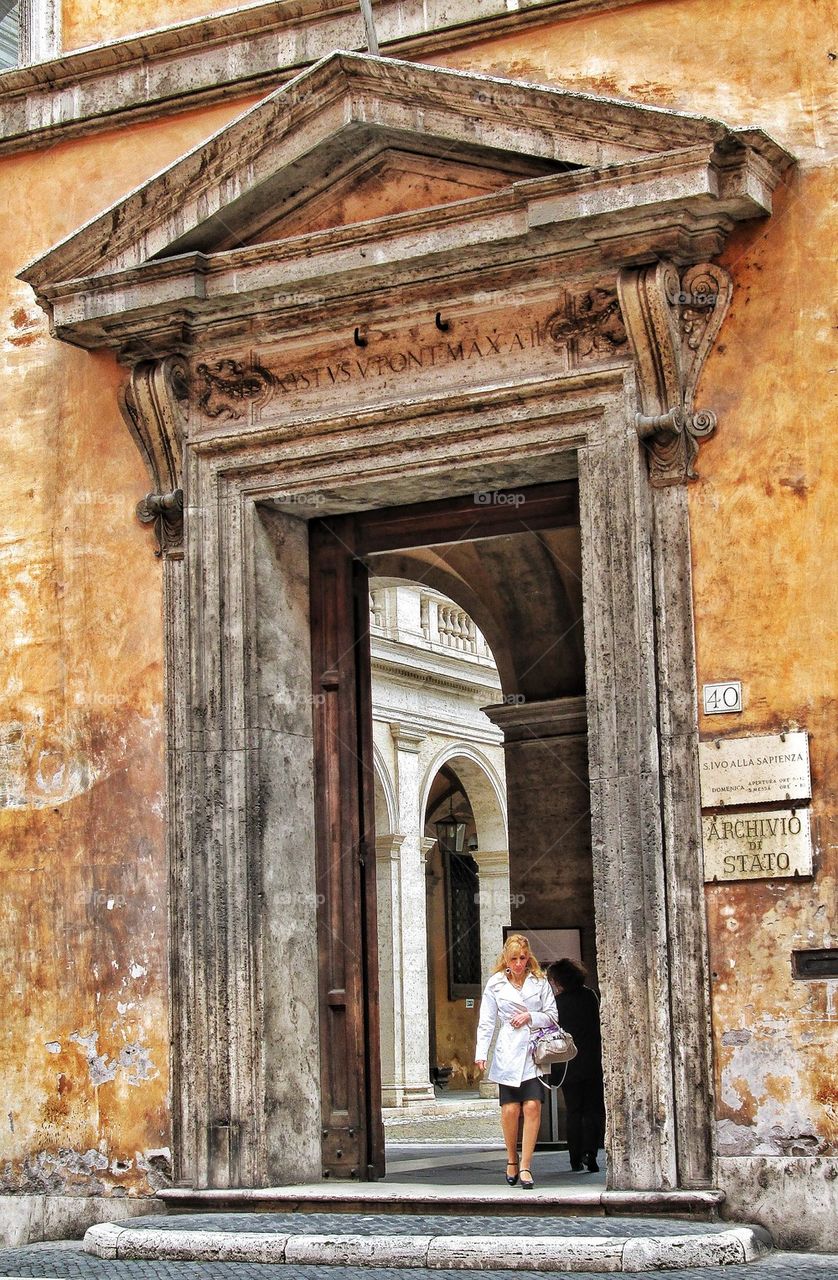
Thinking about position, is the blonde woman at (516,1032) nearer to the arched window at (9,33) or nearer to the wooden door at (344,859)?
the wooden door at (344,859)

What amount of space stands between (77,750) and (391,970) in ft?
46.8

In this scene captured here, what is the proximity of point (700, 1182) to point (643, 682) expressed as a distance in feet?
7.04

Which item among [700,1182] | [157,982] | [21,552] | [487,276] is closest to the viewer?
[700,1182]

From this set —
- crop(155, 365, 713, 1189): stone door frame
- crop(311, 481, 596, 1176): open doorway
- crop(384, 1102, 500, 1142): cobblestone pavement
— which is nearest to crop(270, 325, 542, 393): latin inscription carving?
crop(155, 365, 713, 1189): stone door frame

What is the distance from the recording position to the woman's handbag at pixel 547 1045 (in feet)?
31.6

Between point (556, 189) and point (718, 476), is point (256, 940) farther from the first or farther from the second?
point (556, 189)

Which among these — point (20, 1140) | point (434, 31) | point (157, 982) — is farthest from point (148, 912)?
point (434, 31)

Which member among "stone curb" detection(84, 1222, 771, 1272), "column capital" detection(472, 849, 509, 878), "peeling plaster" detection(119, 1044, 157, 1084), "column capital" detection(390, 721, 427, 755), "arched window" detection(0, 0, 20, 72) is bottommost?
"stone curb" detection(84, 1222, 771, 1272)

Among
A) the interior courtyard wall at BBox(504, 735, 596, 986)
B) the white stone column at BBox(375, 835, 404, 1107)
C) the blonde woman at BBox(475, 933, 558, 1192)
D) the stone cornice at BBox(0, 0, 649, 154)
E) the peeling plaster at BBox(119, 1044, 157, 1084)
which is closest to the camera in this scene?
the blonde woman at BBox(475, 933, 558, 1192)

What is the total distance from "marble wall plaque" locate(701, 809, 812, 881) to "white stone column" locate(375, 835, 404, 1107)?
15.2m

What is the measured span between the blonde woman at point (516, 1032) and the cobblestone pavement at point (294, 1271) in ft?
4.65

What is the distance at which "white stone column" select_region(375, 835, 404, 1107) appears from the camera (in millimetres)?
23844

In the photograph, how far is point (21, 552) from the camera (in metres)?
10.8

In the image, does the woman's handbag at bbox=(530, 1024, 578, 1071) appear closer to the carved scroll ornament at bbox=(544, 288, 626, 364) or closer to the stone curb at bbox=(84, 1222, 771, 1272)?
the stone curb at bbox=(84, 1222, 771, 1272)
